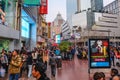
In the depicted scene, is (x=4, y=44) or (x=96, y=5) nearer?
(x=4, y=44)

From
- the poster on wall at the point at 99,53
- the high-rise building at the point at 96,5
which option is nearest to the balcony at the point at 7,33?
the poster on wall at the point at 99,53

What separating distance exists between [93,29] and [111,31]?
27.6ft

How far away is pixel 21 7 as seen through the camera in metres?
27.3

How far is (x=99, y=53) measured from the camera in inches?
586

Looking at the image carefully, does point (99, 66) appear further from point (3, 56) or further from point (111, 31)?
point (111, 31)

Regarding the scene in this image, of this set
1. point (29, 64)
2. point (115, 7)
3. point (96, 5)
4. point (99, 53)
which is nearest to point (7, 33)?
point (29, 64)

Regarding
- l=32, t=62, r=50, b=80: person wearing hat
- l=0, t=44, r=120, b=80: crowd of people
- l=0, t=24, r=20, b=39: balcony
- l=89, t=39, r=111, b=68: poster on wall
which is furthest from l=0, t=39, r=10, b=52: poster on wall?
l=32, t=62, r=50, b=80: person wearing hat

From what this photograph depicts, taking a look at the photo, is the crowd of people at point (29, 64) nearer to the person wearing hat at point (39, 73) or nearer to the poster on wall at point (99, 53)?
the person wearing hat at point (39, 73)

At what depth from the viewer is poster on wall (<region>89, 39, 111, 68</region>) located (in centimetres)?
1488

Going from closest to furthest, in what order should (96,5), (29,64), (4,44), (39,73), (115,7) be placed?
(39,73) → (29,64) → (4,44) → (115,7) → (96,5)

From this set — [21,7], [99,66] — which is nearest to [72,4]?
[21,7]

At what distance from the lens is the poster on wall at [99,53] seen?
48.8ft

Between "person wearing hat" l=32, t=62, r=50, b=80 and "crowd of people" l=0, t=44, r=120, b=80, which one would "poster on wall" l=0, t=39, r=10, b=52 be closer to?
"crowd of people" l=0, t=44, r=120, b=80

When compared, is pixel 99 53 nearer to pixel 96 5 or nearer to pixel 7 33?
pixel 7 33
